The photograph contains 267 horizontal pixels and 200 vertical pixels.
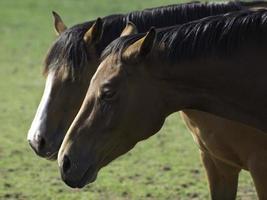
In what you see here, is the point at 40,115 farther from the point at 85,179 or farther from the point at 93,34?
the point at 85,179

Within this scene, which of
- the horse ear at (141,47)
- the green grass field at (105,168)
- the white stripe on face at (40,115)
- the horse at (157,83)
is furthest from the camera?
the green grass field at (105,168)

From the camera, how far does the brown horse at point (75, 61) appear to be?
6.30m

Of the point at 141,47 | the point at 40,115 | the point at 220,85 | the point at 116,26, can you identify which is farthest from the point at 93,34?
the point at 220,85

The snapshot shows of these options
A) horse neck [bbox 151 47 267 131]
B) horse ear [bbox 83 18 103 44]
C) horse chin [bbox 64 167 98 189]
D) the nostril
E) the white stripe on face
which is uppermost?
horse neck [bbox 151 47 267 131]

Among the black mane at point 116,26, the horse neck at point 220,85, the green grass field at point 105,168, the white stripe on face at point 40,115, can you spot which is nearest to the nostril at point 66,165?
the horse neck at point 220,85

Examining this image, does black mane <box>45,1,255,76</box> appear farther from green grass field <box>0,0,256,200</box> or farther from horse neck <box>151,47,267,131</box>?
green grass field <box>0,0,256,200</box>

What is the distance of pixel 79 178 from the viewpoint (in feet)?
16.7

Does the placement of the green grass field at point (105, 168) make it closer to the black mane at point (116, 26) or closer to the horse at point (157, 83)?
the black mane at point (116, 26)

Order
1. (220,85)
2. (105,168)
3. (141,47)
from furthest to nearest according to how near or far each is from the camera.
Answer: (105,168) < (220,85) < (141,47)

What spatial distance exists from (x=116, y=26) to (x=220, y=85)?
1498 mm

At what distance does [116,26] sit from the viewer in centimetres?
646

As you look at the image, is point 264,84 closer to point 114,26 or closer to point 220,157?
point 220,157

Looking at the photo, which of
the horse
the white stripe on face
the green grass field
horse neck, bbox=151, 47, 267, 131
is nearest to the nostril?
the horse

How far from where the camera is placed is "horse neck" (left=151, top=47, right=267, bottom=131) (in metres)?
5.13
